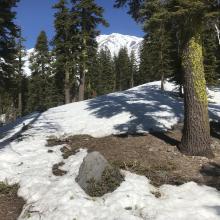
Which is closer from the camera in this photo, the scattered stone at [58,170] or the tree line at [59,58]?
the scattered stone at [58,170]

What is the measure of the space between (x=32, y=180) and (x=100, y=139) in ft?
16.9

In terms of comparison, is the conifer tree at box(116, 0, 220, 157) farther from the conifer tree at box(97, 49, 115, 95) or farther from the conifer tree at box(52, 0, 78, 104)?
the conifer tree at box(97, 49, 115, 95)

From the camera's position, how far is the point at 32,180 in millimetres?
12125

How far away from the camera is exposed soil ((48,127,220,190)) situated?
39.3 ft

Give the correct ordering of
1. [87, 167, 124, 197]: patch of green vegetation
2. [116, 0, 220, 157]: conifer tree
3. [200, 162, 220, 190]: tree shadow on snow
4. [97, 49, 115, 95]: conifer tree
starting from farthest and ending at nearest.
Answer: [97, 49, 115, 95]: conifer tree
[116, 0, 220, 157]: conifer tree
[200, 162, 220, 190]: tree shadow on snow
[87, 167, 124, 197]: patch of green vegetation

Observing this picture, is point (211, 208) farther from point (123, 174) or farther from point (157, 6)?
point (157, 6)

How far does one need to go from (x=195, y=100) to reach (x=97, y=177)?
486 cm

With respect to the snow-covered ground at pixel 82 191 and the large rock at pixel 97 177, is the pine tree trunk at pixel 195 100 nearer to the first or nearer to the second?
the snow-covered ground at pixel 82 191

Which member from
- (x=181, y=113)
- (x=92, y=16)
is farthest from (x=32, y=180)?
(x=92, y=16)

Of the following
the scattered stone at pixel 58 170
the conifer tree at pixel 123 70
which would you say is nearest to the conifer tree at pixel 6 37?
the scattered stone at pixel 58 170

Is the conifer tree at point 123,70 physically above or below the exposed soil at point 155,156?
above

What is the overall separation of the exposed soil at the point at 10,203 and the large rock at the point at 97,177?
1786mm

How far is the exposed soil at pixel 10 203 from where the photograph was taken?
1036 cm

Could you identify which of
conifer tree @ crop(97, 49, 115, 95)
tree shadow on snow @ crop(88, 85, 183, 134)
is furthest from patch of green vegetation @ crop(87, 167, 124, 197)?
conifer tree @ crop(97, 49, 115, 95)
